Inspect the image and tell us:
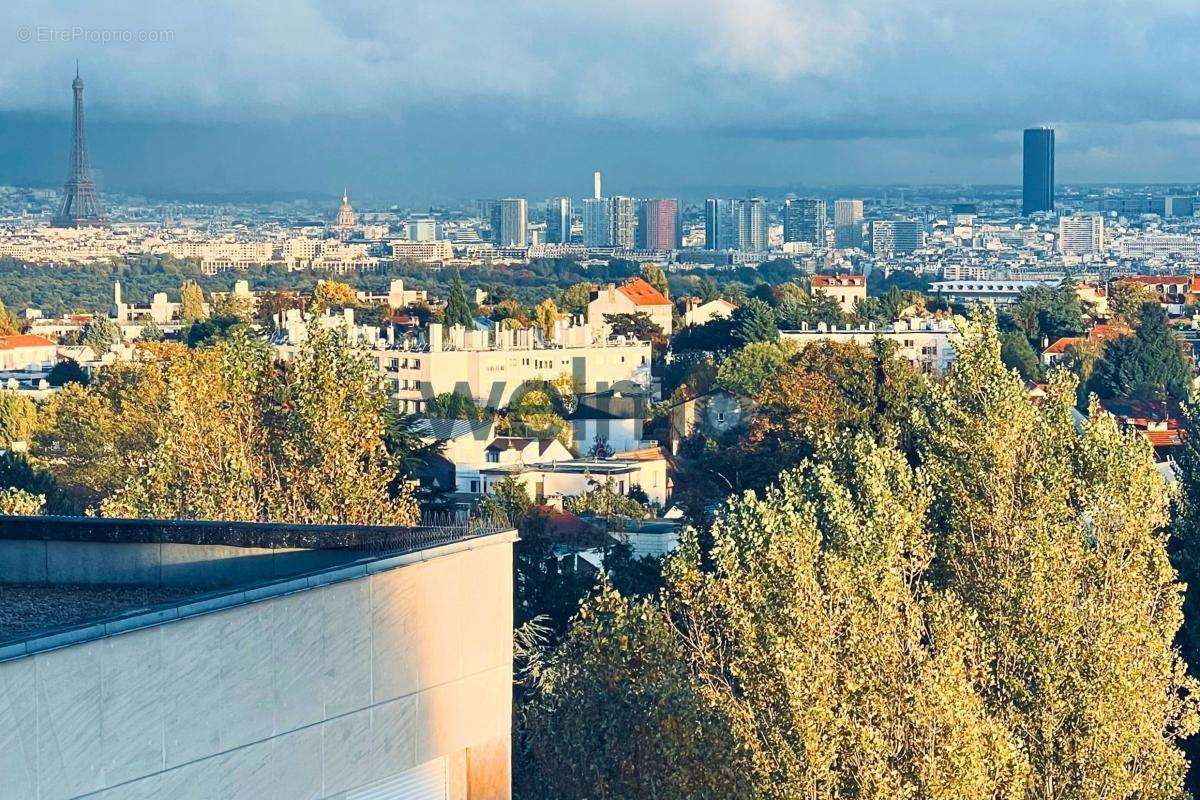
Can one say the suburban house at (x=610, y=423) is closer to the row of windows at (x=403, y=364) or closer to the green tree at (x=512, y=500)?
the row of windows at (x=403, y=364)

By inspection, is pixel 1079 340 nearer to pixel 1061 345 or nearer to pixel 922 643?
pixel 1061 345

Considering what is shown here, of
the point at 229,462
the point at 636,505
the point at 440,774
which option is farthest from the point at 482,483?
the point at 440,774

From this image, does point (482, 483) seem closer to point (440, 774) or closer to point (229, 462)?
point (229, 462)

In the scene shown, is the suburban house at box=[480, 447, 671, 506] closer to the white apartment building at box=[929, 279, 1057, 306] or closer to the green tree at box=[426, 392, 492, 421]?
the green tree at box=[426, 392, 492, 421]

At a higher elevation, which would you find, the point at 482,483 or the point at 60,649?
the point at 60,649

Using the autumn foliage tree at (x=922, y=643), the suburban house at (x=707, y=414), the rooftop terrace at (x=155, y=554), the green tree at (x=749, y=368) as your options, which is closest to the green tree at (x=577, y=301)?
the green tree at (x=749, y=368)
